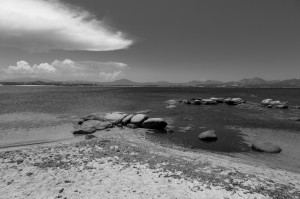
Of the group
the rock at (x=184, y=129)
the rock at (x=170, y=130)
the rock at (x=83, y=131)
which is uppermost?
the rock at (x=83, y=131)

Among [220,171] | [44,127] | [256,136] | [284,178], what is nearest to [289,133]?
[256,136]

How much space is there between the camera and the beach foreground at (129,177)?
9.98m

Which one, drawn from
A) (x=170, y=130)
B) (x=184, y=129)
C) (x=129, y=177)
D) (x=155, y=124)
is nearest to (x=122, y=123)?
(x=155, y=124)

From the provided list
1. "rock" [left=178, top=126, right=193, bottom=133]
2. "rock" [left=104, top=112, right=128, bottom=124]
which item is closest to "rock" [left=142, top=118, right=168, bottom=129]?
"rock" [left=178, top=126, right=193, bottom=133]

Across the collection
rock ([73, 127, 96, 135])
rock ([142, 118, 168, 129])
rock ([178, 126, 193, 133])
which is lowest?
rock ([178, 126, 193, 133])

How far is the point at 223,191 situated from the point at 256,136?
18840 millimetres

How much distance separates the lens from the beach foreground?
9.98 metres

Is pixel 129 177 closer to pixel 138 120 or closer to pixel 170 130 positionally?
pixel 170 130

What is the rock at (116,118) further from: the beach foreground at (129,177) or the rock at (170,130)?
the beach foreground at (129,177)

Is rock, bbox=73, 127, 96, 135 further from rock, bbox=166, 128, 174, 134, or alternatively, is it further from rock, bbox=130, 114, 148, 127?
rock, bbox=166, 128, 174, 134

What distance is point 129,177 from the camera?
11750 mm

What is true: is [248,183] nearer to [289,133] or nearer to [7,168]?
[7,168]

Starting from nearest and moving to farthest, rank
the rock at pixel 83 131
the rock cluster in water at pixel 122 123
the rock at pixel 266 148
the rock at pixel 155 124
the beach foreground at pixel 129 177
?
the beach foreground at pixel 129 177 → the rock at pixel 266 148 → the rock at pixel 83 131 → the rock cluster in water at pixel 122 123 → the rock at pixel 155 124

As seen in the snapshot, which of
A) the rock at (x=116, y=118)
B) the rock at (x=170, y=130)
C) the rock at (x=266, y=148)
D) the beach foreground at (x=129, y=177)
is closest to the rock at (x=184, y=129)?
the rock at (x=170, y=130)
